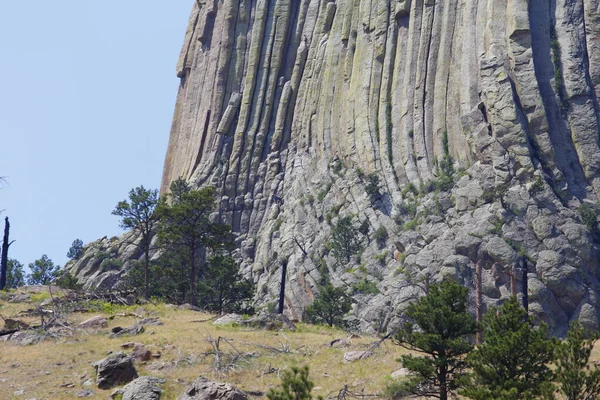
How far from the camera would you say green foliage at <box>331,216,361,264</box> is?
3423 inches

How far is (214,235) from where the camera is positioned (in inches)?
2467

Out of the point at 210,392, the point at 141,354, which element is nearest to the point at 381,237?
the point at 141,354

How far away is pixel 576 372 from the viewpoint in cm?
2672

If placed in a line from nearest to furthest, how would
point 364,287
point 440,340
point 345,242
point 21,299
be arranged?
point 440,340 → point 21,299 → point 364,287 → point 345,242

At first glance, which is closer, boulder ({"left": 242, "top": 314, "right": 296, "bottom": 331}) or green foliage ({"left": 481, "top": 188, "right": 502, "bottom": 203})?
boulder ({"left": 242, "top": 314, "right": 296, "bottom": 331})

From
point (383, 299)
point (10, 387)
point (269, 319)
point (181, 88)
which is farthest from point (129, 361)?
point (181, 88)

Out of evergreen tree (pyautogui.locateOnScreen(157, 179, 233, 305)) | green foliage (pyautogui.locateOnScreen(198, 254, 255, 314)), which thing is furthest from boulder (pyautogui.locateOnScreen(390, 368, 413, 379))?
green foliage (pyautogui.locateOnScreen(198, 254, 255, 314))

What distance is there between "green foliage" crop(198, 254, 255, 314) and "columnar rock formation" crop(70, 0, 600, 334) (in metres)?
11.1

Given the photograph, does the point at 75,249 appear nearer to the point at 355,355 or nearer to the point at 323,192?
the point at 323,192

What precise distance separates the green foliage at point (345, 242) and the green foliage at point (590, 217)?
73.3 ft

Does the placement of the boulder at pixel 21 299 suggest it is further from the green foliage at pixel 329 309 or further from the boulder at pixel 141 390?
the boulder at pixel 141 390

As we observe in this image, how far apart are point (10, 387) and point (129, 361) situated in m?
4.88

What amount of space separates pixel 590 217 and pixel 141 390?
54.1 meters

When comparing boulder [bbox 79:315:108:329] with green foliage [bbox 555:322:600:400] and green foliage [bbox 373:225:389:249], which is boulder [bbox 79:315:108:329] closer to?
green foliage [bbox 555:322:600:400]
